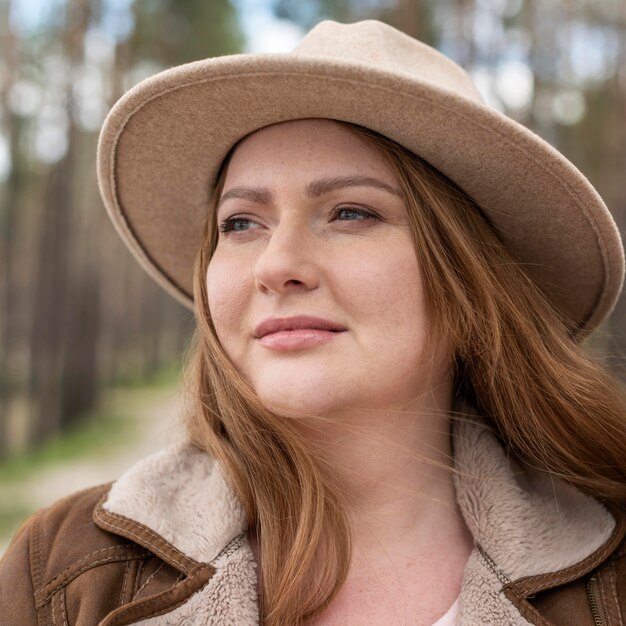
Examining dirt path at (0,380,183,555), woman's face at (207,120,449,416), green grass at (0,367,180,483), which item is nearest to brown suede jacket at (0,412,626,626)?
woman's face at (207,120,449,416)

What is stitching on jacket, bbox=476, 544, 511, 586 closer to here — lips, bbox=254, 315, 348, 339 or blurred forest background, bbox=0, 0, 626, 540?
lips, bbox=254, 315, 348, 339

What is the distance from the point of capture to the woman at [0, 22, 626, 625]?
192 centimetres

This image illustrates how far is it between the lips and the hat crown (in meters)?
0.71

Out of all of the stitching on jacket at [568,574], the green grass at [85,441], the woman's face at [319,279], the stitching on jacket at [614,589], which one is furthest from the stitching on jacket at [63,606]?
the green grass at [85,441]

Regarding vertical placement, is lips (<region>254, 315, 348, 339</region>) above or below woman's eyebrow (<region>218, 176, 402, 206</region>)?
below

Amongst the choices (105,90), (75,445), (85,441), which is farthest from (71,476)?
(105,90)

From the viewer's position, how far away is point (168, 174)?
96.5 inches

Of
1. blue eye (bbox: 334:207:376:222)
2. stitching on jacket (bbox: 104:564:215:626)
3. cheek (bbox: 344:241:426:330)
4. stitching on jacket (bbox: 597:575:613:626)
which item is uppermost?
blue eye (bbox: 334:207:376:222)

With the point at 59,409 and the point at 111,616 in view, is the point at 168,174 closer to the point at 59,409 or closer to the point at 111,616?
the point at 111,616

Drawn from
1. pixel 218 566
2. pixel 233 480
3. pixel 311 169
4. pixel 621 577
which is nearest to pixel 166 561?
pixel 218 566

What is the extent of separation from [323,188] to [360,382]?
1.74ft

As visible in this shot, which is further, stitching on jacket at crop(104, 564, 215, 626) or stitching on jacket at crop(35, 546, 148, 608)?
stitching on jacket at crop(35, 546, 148, 608)

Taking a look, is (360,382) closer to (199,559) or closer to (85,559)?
(199,559)

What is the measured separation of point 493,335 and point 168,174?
1.15 metres
